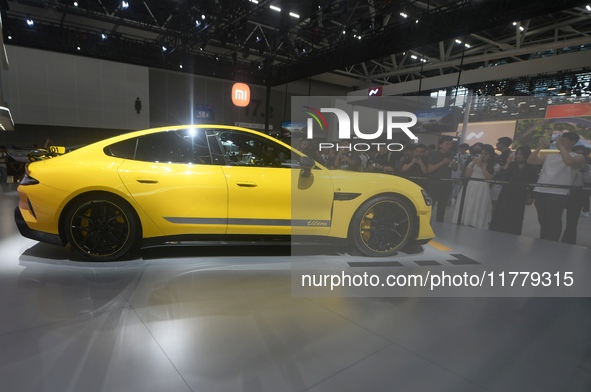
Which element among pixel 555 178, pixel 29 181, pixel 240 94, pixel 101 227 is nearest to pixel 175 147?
pixel 101 227

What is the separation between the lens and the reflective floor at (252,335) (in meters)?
1.33

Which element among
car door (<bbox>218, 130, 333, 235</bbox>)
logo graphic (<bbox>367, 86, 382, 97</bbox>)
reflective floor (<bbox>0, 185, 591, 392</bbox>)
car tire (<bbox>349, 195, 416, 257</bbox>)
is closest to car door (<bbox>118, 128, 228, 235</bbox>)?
car door (<bbox>218, 130, 333, 235</bbox>)

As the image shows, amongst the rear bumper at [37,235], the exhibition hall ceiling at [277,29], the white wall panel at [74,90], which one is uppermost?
the exhibition hall ceiling at [277,29]

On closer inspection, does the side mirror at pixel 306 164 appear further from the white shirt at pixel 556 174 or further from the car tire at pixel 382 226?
the white shirt at pixel 556 174

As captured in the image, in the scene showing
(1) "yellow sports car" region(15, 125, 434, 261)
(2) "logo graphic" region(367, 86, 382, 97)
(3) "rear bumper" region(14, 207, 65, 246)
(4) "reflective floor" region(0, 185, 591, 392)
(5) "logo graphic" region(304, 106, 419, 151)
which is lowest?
(4) "reflective floor" region(0, 185, 591, 392)

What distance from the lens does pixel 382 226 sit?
2.88 meters

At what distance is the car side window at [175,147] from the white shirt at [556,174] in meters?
4.06

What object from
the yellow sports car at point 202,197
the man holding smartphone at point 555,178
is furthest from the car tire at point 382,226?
the man holding smartphone at point 555,178

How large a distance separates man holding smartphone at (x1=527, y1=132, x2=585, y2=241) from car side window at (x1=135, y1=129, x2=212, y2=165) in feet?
13.3

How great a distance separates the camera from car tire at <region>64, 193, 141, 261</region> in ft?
8.05

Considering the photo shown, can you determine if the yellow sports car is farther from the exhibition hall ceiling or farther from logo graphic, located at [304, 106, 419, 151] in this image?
the exhibition hall ceiling

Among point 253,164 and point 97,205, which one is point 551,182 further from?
point 97,205

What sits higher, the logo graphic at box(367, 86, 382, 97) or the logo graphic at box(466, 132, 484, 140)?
the logo graphic at box(367, 86, 382, 97)

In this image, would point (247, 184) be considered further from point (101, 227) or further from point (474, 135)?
point (474, 135)
